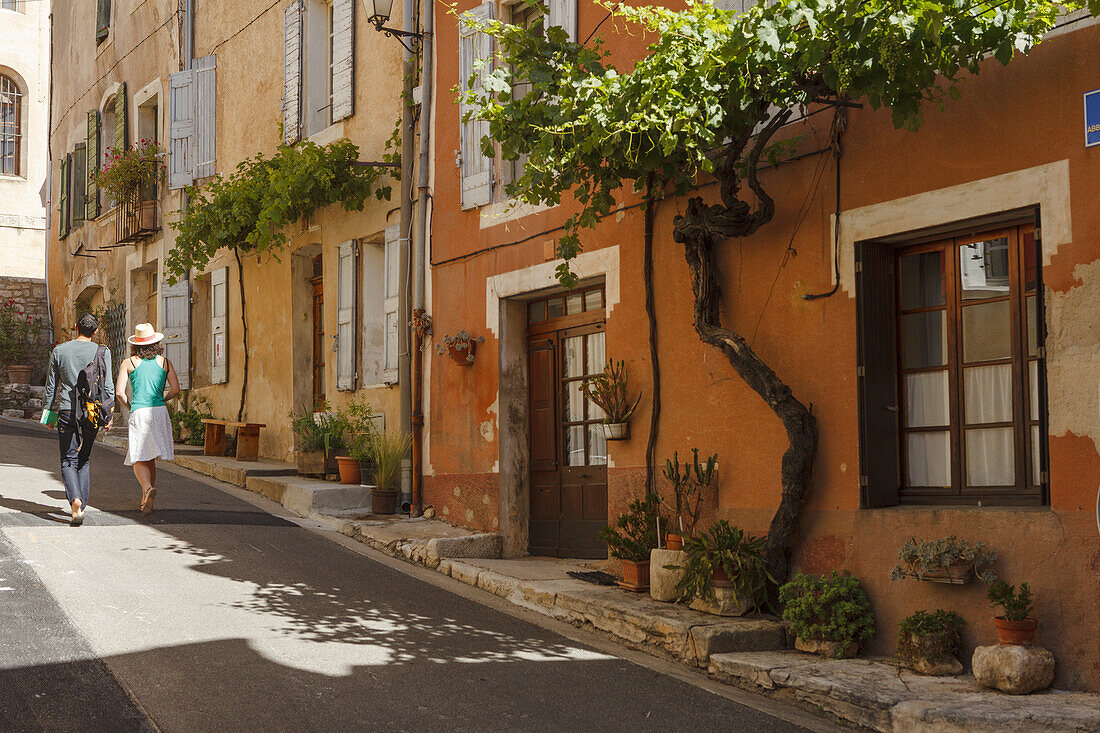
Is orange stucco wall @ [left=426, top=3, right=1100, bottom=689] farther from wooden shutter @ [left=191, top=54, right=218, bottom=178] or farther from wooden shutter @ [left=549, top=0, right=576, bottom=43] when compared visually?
wooden shutter @ [left=191, top=54, right=218, bottom=178]

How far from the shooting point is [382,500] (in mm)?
A: 10359

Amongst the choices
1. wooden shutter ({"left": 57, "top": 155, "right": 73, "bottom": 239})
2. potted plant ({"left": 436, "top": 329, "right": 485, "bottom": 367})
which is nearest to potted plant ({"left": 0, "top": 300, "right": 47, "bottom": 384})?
wooden shutter ({"left": 57, "top": 155, "right": 73, "bottom": 239})

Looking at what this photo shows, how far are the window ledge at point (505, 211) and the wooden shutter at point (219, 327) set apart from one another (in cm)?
596

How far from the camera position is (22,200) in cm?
2217

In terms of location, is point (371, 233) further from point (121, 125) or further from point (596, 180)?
point (121, 125)

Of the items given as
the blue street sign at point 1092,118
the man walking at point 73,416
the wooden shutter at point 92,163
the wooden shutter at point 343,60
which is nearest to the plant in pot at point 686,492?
the blue street sign at point 1092,118

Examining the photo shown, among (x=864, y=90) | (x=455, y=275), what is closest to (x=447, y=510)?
(x=455, y=275)

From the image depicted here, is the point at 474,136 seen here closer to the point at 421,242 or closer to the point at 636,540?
the point at 421,242

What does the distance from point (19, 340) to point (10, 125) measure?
466 cm

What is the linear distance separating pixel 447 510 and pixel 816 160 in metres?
4.81

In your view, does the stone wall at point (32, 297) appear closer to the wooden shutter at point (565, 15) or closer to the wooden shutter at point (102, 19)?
the wooden shutter at point (102, 19)

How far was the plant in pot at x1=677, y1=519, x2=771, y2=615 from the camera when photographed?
21.5 feet

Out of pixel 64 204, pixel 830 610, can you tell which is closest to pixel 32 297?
pixel 64 204

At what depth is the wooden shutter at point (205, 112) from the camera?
15.0 meters
